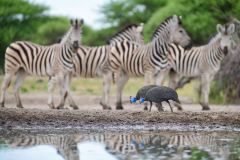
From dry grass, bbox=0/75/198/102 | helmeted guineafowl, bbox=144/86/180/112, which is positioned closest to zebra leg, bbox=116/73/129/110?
dry grass, bbox=0/75/198/102

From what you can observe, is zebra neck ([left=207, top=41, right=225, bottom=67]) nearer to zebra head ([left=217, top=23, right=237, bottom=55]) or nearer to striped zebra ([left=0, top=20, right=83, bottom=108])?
zebra head ([left=217, top=23, right=237, bottom=55])

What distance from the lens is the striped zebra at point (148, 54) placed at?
16766 millimetres

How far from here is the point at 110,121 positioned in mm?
12422

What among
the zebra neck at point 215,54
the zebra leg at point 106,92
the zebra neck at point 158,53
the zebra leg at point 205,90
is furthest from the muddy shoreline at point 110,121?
the zebra neck at point 215,54

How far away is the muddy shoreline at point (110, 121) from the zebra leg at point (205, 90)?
3122 millimetres

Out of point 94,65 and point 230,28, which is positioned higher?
point 230,28

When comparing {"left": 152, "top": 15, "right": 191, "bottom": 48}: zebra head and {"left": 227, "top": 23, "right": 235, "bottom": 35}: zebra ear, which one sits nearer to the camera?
{"left": 227, "top": 23, "right": 235, "bottom": 35}: zebra ear

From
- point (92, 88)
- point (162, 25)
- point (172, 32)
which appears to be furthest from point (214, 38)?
point (92, 88)

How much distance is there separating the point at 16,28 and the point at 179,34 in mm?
9710

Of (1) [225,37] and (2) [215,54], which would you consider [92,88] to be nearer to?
(2) [215,54]

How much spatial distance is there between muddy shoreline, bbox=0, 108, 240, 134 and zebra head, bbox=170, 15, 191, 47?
13.8 feet

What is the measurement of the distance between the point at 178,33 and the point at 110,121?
5.12 metres

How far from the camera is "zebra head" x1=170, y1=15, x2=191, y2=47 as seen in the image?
1692 cm

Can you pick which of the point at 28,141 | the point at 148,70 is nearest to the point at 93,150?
the point at 28,141
